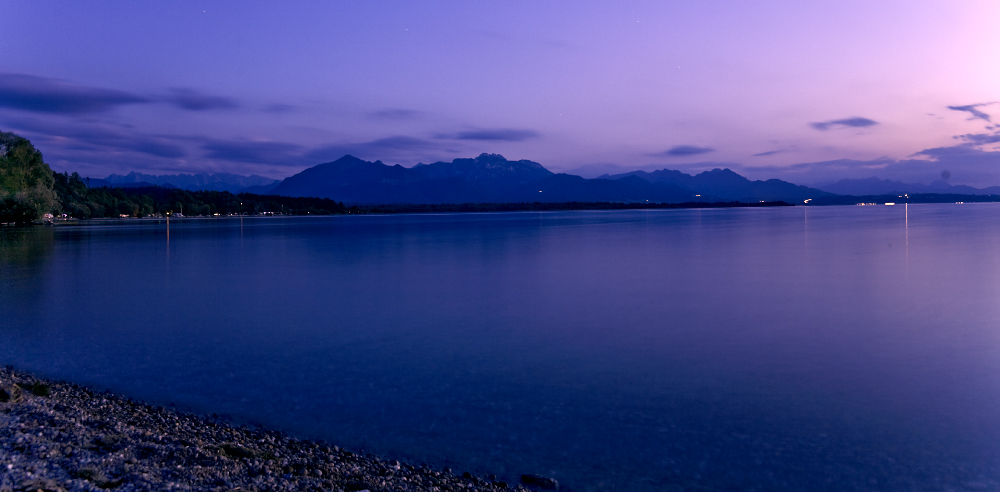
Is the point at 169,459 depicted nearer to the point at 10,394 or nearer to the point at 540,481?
the point at 540,481

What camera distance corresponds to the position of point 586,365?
9.81 metres

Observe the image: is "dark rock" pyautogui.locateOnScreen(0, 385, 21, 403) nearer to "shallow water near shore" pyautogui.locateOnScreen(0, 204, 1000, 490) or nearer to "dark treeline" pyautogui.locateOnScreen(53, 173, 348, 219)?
"shallow water near shore" pyautogui.locateOnScreen(0, 204, 1000, 490)

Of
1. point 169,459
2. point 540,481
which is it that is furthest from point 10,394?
point 540,481

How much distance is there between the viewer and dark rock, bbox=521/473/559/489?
580 centimetres

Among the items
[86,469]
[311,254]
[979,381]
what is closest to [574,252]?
[311,254]

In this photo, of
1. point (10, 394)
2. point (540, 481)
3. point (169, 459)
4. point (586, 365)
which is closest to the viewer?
point (169, 459)

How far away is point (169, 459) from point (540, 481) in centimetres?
350

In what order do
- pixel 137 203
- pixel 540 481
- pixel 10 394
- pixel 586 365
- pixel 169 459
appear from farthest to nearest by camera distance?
1. pixel 137 203
2. pixel 586 365
3. pixel 10 394
4. pixel 540 481
5. pixel 169 459

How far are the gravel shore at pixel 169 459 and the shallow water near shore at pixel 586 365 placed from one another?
0.56 m

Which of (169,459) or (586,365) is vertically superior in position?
(169,459)

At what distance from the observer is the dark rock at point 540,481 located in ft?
19.0

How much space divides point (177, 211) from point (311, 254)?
15611cm

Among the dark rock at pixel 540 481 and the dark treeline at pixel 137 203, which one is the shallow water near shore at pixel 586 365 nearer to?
the dark rock at pixel 540 481

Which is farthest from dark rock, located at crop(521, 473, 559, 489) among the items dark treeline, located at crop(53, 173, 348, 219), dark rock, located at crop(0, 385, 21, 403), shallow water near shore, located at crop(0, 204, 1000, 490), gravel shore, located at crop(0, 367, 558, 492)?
dark treeline, located at crop(53, 173, 348, 219)
